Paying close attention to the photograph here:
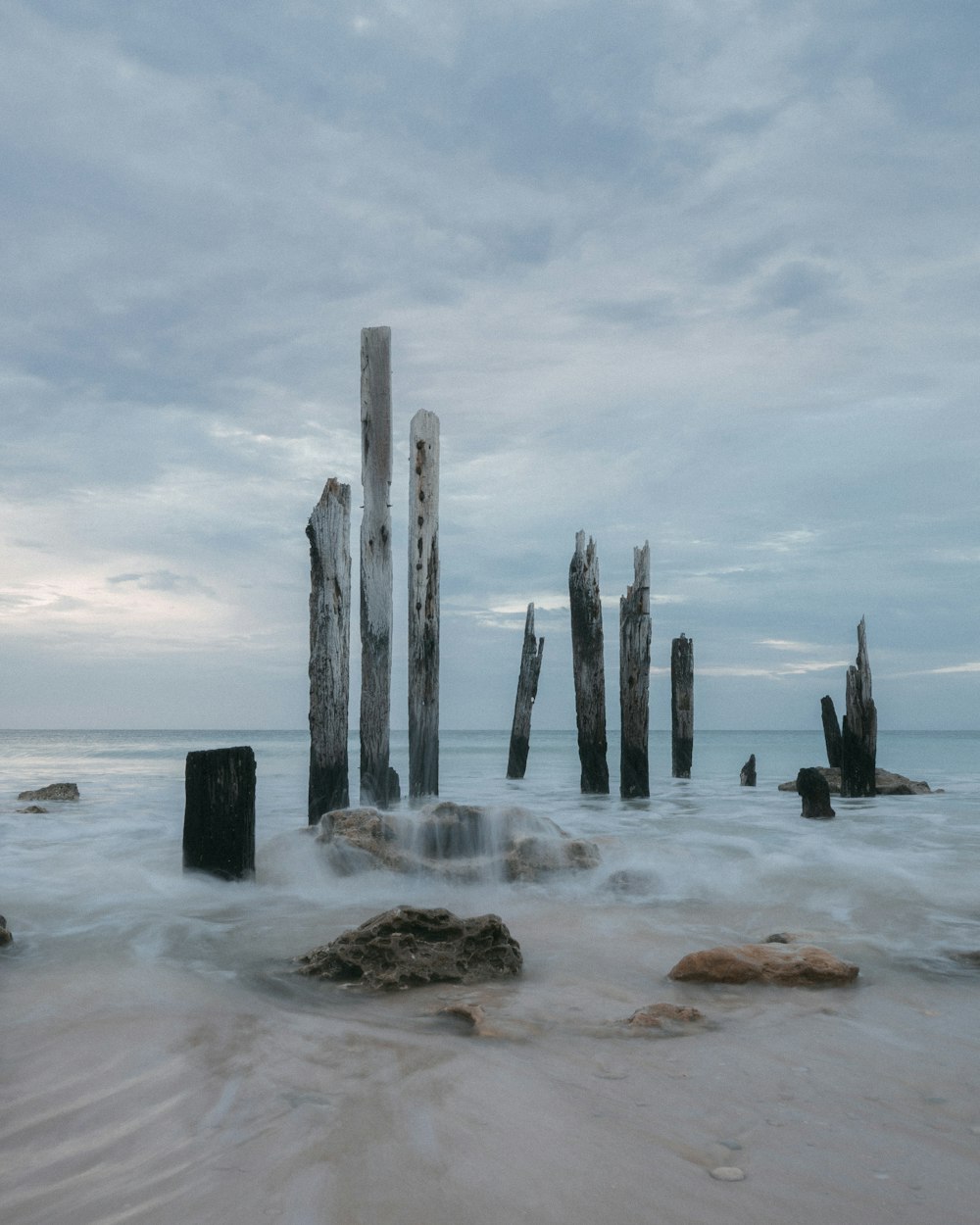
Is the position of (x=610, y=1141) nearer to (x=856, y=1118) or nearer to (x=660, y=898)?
(x=856, y=1118)

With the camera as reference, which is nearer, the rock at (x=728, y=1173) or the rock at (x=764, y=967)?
the rock at (x=728, y=1173)

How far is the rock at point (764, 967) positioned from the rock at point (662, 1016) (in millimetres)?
464

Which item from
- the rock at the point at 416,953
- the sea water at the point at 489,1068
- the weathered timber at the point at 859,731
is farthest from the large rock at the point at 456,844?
the weathered timber at the point at 859,731

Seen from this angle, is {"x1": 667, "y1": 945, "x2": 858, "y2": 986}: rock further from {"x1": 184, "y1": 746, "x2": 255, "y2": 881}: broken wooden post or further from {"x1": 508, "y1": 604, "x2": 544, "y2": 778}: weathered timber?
{"x1": 508, "y1": 604, "x2": 544, "y2": 778}: weathered timber

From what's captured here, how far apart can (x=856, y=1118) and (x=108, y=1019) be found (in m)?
2.54

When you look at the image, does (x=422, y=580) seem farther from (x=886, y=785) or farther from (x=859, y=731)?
(x=886, y=785)

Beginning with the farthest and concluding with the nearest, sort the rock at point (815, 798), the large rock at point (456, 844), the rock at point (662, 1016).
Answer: the rock at point (815, 798)
the large rock at point (456, 844)
the rock at point (662, 1016)

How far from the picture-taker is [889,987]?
3.68m

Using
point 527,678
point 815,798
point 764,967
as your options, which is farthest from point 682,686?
point 764,967

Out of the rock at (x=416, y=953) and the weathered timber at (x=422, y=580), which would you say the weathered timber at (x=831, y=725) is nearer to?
the weathered timber at (x=422, y=580)

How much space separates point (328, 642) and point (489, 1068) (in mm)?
5549

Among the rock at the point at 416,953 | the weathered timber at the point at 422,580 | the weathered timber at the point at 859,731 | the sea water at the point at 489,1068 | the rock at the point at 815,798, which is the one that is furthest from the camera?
the weathered timber at the point at 859,731

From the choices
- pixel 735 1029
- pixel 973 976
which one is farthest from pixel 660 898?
pixel 735 1029

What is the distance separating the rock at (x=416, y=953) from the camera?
3689mm
